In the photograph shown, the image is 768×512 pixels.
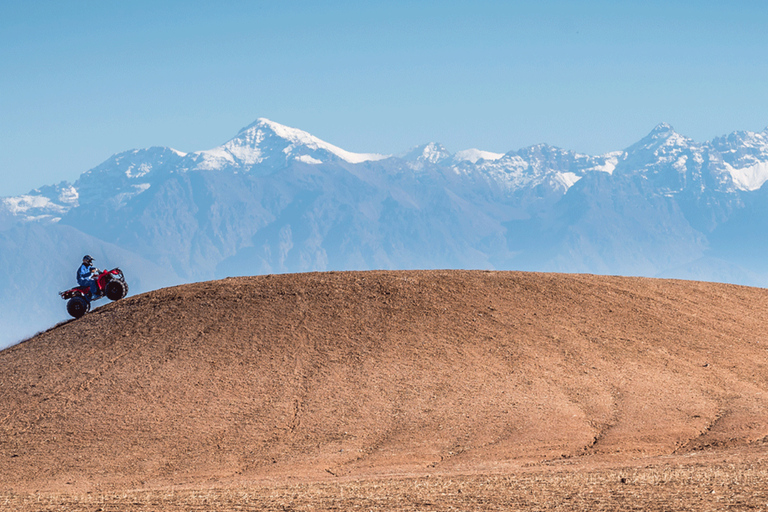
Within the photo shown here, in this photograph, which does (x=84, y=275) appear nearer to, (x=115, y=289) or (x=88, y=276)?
(x=88, y=276)

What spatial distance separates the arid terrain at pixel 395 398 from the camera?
18234 millimetres

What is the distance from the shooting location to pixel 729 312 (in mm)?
35438

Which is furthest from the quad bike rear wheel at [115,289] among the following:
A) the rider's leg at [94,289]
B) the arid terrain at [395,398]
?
the arid terrain at [395,398]

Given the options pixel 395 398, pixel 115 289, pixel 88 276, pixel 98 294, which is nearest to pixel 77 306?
pixel 98 294

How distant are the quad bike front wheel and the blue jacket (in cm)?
73

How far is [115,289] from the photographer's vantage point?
3434 cm

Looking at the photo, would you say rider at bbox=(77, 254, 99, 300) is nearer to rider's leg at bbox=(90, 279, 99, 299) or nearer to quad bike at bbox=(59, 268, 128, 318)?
rider's leg at bbox=(90, 279, 99, 299)

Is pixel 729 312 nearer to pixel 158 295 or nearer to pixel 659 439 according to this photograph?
pixel 659 439

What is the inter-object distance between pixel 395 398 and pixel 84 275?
622 inches

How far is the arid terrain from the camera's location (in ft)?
59.8

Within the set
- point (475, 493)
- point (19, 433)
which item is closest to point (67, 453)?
point (19, 433)

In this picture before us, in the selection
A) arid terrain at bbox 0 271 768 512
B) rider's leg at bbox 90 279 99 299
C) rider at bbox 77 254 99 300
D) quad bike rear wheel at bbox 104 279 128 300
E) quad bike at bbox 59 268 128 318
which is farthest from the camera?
quad bike rear wheel at bbox 104 279 128 300

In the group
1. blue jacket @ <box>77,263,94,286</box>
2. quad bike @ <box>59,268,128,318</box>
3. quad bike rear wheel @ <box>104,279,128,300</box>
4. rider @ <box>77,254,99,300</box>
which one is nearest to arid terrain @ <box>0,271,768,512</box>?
quad bike rear wheel @ <box>104,279,128,300</box>

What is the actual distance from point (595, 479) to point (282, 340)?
48.0ft
